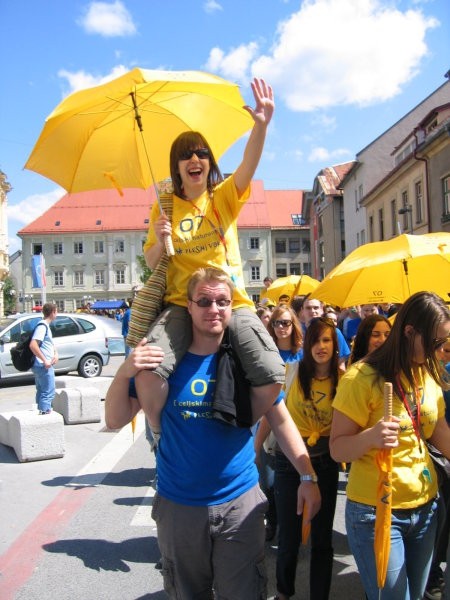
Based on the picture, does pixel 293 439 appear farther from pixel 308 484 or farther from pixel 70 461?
pixel 70 461

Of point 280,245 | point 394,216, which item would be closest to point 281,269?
point 280,245

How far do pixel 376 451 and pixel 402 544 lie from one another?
0.41 meters

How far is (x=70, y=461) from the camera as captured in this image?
7.11 m

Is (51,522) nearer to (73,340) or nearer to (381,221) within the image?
(73,340)

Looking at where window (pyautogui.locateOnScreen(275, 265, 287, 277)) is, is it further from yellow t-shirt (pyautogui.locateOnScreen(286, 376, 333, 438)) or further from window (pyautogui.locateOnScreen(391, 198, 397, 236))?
yellow t-shirt (pyautogui.locateOnScreen(286, 376, 333, 438))

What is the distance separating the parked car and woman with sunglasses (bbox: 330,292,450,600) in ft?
44.0

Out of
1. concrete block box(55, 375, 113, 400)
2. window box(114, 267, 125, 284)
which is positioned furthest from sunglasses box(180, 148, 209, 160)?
window box(114, 267, 125, 284)

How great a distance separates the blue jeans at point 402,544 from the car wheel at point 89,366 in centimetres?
1371

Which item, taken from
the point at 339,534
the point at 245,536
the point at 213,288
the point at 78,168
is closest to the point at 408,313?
the point at 213,288

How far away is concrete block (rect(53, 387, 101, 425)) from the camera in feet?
30.6

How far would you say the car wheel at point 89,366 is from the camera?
15656mm

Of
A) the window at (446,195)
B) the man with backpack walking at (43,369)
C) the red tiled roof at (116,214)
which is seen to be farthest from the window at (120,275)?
the man with backpack walking at (43,369)

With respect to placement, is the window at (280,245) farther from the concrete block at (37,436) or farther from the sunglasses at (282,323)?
the sunglasses at (282,323)

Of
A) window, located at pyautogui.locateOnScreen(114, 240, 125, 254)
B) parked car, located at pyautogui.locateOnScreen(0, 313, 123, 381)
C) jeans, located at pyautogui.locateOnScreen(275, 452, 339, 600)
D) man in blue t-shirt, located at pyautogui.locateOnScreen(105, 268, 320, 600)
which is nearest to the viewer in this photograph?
man in blue t-shirt, located at pyautogui.locateOnScreen(105, 268, 320, 600)
